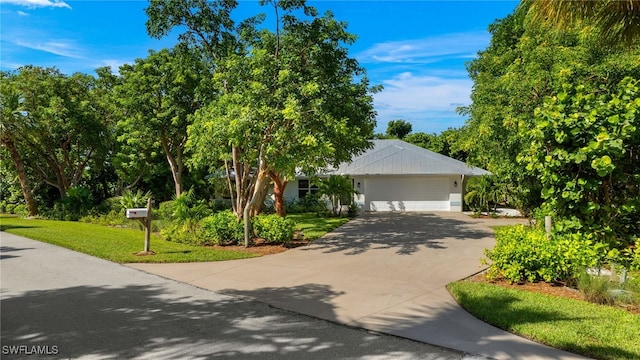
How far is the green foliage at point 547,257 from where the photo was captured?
22.4 feet

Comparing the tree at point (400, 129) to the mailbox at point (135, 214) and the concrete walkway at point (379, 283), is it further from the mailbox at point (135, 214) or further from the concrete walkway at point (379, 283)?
the mailbox at point (135, 214)

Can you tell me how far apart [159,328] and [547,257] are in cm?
605

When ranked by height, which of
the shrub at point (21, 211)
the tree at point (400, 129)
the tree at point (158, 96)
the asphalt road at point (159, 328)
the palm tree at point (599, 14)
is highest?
the tree at point (400, 129)

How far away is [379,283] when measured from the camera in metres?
7.44

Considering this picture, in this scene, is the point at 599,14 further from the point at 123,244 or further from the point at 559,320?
the point at 123,244

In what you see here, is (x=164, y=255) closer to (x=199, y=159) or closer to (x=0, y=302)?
(x=199, y=159)

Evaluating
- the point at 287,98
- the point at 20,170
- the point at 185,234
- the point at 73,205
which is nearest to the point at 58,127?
the point at 20,170

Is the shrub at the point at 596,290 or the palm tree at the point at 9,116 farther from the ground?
the palm tree at the point at 9,116

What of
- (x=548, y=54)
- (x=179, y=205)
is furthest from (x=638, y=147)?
(x=179, y=205)

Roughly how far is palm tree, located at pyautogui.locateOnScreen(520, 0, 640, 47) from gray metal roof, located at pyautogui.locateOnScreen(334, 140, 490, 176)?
16448 millimetres

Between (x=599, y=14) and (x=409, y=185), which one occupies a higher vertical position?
(x=599, y=14)

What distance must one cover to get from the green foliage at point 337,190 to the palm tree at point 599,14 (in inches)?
582

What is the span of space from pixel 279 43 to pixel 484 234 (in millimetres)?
9211

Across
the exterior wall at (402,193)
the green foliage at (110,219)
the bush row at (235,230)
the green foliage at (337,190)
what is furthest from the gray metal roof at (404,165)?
the bush row at (235,230)
